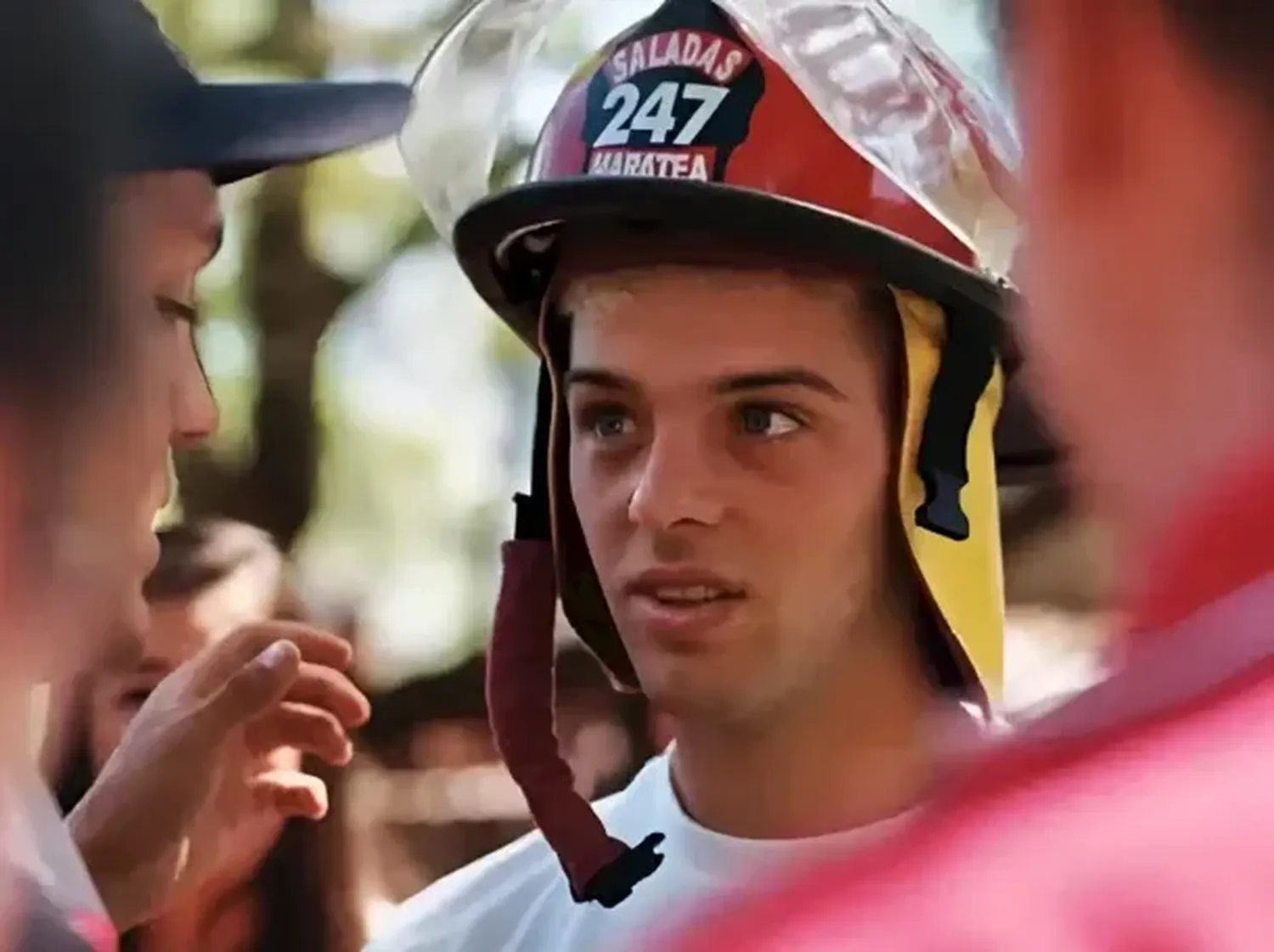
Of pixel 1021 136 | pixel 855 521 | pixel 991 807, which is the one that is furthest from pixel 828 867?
pixel 855 521

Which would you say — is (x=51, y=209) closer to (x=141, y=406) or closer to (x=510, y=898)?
(x=141, y=406)

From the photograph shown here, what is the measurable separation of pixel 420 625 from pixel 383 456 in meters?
0.07

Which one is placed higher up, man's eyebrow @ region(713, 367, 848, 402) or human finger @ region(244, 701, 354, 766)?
man's eyebrow @ region(713, 367, 848, 402)

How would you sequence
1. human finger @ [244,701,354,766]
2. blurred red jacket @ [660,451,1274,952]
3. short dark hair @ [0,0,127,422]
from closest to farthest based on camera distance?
blurred red jacket @ [660,451,1274,952]
short dark hair @ [0,0,127,422]
human finger @ [244,701,354,766]

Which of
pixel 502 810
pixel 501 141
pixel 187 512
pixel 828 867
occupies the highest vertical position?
pixel 828 867

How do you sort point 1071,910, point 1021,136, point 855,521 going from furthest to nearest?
point 855,521
point 1021,136
point 1071,910

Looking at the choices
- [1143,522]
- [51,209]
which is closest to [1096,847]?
[1143,522]

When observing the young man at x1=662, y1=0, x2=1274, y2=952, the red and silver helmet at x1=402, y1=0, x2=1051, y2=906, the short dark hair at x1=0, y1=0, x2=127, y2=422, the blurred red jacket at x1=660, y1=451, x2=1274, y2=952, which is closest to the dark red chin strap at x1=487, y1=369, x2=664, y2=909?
the red and silver helmet at x1=402, y1=0, x2=1051, y2=906

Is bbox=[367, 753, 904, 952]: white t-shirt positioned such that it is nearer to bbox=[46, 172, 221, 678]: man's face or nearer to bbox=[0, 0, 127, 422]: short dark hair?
bbox=[46, 172, 221, 678]: man's face

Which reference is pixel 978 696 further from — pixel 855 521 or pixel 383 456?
pixel 383 456

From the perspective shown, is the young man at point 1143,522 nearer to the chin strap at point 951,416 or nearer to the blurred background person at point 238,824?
the chin strap at point 951,416

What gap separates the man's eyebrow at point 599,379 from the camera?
72 centimetres

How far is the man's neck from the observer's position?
2.34ft

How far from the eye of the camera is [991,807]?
22 cm
